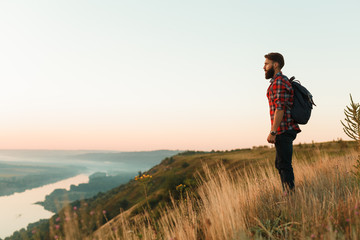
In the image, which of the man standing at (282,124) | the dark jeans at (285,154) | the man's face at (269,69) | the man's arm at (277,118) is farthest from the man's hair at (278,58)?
the dark jeans at (285,154)

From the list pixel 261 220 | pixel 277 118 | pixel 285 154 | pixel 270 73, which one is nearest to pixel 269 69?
pixel 270 73

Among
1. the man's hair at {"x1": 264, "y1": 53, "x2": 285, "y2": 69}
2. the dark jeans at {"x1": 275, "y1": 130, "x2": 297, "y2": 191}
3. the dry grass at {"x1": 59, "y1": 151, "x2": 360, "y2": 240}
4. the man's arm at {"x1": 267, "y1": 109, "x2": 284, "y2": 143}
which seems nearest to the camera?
the dry grass at {"x1": 59, "y1": 151, "x2": 360, "y2": 240}

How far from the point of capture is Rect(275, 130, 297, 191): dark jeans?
3.95 metres

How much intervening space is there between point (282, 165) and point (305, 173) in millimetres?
2384

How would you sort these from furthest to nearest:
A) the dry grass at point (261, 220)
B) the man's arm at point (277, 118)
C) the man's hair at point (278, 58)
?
the man's hair at point (278, 58)
the man's arm at point (277, 118)
the dry grass at point (261, 220)

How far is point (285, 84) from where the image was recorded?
12.8 ft

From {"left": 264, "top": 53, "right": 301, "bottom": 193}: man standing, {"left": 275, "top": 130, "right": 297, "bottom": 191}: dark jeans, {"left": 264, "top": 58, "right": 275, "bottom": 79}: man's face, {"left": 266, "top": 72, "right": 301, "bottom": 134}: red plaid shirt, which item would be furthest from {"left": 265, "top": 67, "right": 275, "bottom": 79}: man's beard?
{"left": 275, "top": 130, "right": 297, "bottom": 191}: dark jeans

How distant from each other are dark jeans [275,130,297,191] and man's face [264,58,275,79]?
3.39 feet

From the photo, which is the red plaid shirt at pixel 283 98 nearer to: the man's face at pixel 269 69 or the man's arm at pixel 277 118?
the man's arm at pixel 277 118

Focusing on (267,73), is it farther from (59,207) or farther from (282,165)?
(59,207)

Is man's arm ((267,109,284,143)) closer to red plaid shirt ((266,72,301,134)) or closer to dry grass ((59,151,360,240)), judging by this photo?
red plaid shirt ((266,72,301,134))

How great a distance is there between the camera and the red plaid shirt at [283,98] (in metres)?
3.88

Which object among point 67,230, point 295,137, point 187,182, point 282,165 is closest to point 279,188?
point 282,165

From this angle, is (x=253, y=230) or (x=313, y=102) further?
(x=313, y=102)
